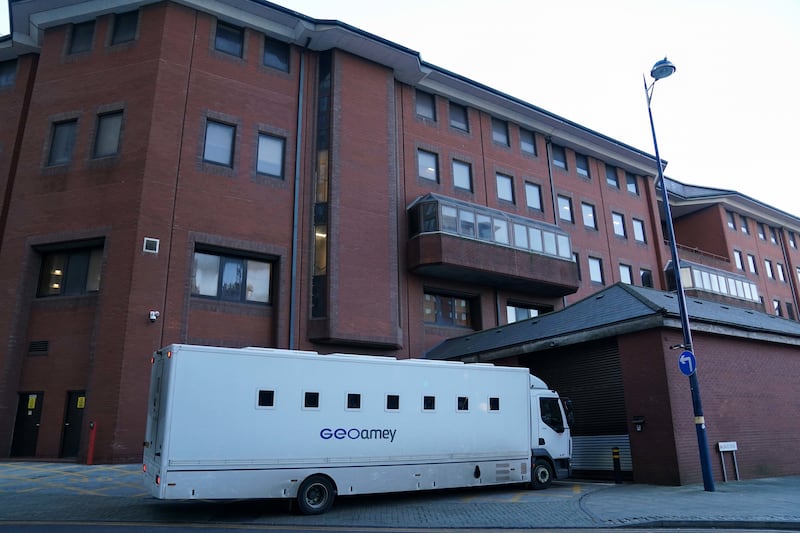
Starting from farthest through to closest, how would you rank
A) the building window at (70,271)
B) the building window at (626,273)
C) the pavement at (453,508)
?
the building window at (626,273)
the building window at (70,271)
the pavement at (453,508)

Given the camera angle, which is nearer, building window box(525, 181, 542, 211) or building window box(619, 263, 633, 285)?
building window box(525, 181, 542, 211)

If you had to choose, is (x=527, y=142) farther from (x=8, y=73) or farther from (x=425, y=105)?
(x=8, y=73)

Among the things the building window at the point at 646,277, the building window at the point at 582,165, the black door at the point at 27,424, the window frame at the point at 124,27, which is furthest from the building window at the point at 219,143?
the building window at the point at 646,277

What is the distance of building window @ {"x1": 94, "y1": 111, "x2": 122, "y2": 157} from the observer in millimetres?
22734

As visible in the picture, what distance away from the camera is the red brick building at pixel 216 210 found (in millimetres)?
20484

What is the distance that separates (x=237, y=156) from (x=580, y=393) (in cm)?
1639

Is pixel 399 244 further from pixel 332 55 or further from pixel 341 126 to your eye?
pixel 332 55

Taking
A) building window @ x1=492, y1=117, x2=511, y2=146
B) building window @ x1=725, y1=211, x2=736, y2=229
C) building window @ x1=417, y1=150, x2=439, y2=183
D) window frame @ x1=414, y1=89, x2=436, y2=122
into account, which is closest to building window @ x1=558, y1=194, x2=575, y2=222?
building window @ x1=492, y1=117, x2=511, y2=146

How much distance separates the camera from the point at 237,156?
23.7m

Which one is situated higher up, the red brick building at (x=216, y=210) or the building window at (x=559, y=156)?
the building window at (x=559, y=156)

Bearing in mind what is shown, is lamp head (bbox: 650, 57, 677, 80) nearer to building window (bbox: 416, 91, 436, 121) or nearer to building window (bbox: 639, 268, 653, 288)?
building window (bbox: 416, 91, 436, 121)

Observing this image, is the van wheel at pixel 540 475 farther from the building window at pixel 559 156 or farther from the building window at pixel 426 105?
the building window at pixel 559 156

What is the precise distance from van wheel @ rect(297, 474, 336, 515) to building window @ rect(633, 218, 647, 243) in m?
34.2

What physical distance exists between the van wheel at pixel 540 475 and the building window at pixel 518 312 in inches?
611
